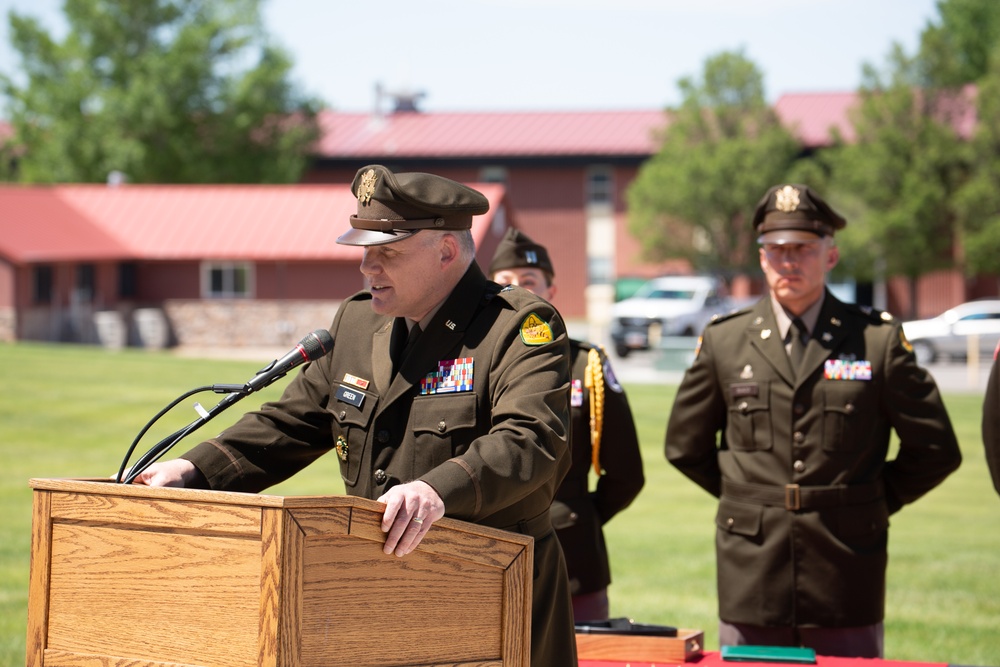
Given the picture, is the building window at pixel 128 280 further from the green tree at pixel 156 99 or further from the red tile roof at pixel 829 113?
the red tile roof at pixel 829 113

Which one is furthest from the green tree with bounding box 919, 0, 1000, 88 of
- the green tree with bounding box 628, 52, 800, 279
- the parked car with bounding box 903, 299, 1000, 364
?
the parked car with bounding box 903, 299, 1000, 364

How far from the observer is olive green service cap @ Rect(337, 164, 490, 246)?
3229mm

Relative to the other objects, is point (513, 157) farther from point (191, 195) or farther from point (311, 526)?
point (311, 526)

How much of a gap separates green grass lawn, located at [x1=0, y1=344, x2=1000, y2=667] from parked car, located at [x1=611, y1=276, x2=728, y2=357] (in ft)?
27.6

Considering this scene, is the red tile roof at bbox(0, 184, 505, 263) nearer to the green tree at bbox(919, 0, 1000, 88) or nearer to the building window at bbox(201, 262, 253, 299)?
the building window at bbox(201, 262, 253, 299)

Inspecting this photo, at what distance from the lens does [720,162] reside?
3931cm

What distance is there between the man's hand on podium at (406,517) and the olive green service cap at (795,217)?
109 inches

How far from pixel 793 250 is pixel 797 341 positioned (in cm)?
36

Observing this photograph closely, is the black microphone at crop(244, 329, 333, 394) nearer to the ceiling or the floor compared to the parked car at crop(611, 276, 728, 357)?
nearer to the floor

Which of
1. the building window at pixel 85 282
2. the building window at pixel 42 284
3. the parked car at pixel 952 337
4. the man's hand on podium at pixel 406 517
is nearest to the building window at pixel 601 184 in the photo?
the building window at pixel 85 282

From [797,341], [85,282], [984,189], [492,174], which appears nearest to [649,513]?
[797,341]

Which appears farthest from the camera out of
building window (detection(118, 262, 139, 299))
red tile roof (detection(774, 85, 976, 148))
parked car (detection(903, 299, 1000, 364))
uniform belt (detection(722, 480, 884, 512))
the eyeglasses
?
building window (detection(118, 262, 139, 299))

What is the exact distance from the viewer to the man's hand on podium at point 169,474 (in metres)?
3.17

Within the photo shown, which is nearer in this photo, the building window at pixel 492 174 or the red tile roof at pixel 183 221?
the red tile roof at pixel 183 221
